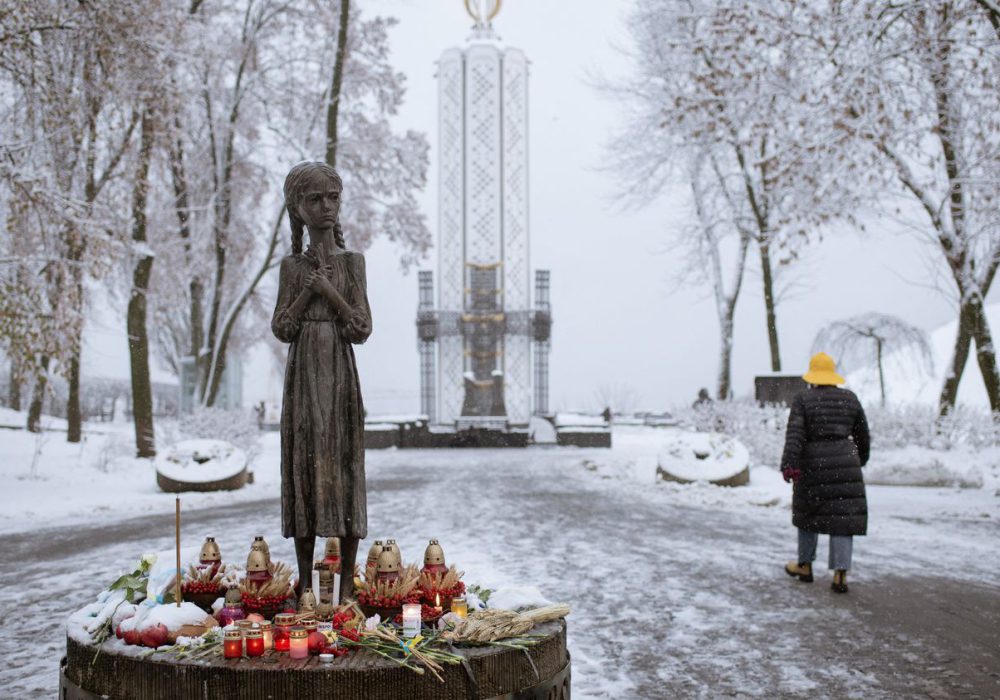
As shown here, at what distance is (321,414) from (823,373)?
518 cm

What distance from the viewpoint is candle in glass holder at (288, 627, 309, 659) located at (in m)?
3.29

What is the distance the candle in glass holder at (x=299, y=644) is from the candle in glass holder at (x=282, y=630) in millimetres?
55

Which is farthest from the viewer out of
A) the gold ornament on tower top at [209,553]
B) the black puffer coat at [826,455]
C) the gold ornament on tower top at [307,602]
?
the black puffer coat at [826,455]

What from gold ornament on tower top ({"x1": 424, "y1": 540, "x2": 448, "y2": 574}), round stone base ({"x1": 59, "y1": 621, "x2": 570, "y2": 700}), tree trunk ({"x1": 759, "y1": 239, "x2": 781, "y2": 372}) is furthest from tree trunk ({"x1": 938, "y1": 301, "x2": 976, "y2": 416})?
round stone base ({"x1": 59, "y1": 621, "x2": 570, "y2": 700})

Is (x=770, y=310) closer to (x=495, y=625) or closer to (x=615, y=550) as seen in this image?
(x=615, y=550)

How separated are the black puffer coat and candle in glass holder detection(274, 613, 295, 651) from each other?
4.90 meters

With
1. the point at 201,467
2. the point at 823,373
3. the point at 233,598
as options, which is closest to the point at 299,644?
the point at 233,598

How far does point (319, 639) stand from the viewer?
3.36 metres

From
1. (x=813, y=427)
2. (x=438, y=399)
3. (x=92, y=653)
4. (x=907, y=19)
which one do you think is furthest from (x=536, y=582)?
(x=438, y=399)

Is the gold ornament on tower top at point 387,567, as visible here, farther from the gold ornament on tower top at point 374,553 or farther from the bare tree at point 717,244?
the bare tree at point 717,244

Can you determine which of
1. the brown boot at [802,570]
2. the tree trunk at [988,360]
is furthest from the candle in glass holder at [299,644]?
the tree trunk at [988,360]

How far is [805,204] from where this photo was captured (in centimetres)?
1297

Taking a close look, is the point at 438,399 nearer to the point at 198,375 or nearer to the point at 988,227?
the point at 198,375

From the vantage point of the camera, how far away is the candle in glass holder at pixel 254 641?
3312 millimetres
